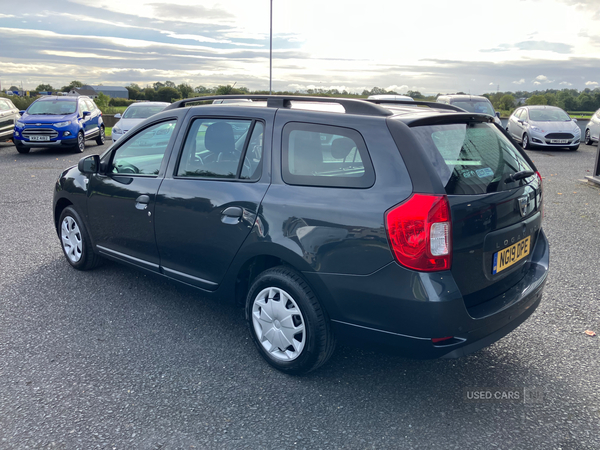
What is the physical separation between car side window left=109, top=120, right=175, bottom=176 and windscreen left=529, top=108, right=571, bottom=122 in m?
17.3

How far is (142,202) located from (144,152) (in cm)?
48

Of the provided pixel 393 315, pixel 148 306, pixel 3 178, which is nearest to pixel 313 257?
pixel 393 315

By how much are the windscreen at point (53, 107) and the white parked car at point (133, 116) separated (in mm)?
2116

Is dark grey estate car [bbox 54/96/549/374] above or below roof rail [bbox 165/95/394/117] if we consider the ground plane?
below

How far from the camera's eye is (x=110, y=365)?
338 cm

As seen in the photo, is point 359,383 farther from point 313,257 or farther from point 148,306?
point 148,306

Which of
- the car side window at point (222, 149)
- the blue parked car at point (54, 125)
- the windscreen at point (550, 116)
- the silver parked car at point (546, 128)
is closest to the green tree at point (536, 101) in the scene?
the silver parked car at point (546, 128)

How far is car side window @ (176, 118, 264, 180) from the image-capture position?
3.40 m

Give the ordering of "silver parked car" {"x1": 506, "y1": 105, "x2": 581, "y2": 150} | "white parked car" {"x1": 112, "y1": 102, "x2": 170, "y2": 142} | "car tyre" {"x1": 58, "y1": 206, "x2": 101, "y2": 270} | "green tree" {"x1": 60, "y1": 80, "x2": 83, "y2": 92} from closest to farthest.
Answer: "car tyre" {"x1": 58, "y1": 206, "x2": 101, "y2": 270} < "white parked car" {"x1": 112, "y1": 102, "x2": 170, "y2": 142} < "silver parked car" {"x1": 506, "y1": 105, "x2": 581, "y2": 150} < "green tree" {"x1": 60, "y1": 80, "x2": 83, "y2": 92}

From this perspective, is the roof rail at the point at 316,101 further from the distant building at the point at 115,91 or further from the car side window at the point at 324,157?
the distant building at the point at 115,91

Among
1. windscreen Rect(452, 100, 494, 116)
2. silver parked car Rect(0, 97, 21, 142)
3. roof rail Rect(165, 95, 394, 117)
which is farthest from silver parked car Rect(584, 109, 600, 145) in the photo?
silver parked car Rect(0, 97, 21, 142)

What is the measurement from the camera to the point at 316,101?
3.43 meters

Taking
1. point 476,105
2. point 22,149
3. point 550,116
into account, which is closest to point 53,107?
point 22,149

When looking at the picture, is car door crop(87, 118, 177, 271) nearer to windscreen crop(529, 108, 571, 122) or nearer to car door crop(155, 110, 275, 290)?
car door crop(155, 110, 275, 290)
